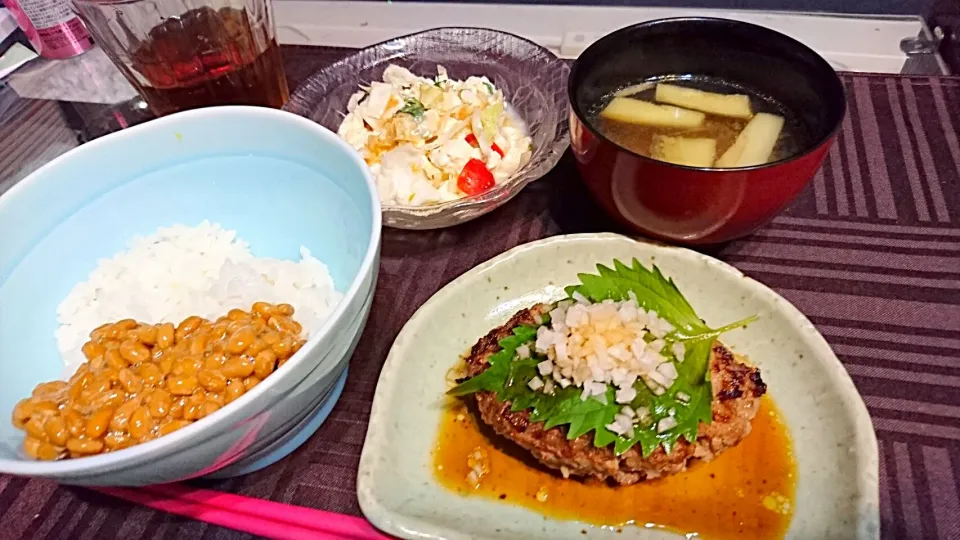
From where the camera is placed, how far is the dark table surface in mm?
1161

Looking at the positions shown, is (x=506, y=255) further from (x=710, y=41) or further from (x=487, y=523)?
(x=710, y=41)

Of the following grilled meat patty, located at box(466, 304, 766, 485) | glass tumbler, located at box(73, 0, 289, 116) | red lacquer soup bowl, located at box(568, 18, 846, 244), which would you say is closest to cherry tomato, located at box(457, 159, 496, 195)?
red lacquer soup bowl, located at box(568, 18, 846, 244)

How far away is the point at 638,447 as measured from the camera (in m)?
1.13

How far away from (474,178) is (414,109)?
0.80 ft

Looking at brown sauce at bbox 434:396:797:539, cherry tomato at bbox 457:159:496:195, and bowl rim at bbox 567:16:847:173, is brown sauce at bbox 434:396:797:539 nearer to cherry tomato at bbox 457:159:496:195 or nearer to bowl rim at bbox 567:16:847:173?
bowl rim at bbox 567:16:847:173

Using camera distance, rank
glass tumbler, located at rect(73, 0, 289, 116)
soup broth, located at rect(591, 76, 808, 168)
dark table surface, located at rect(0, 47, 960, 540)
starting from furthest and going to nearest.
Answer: glass tumbler, located at rect(73, 0, 289, 116) < soup broth, located at rect(591, 76, 808, 168) < dark table surface, located at rect(0, 47, 960, 540)

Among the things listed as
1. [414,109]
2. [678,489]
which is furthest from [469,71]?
[678,489]

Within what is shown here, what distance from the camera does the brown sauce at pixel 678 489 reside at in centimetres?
112

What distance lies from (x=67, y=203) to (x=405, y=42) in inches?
A: 38.5

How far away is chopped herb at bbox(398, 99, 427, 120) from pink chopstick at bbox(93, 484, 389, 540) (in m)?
0.93

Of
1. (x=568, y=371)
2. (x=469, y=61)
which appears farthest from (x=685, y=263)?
(x=469, y=61)

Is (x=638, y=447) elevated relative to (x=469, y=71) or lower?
lower

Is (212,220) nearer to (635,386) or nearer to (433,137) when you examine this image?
(433,137)

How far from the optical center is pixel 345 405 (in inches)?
51.3
